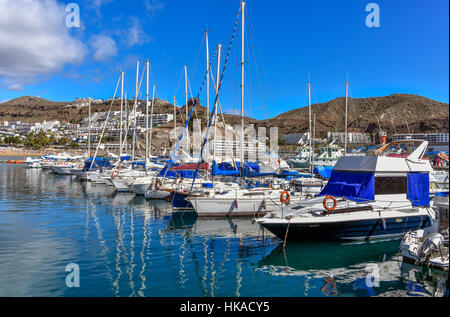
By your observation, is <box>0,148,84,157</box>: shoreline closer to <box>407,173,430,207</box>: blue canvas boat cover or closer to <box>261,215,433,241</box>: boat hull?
<box>261,215,433,241</box>: boat hull

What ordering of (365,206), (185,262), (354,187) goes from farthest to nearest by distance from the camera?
(354,187) < (365,206) < (185,262)

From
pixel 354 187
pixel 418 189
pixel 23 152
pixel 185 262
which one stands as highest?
pixel 23 152

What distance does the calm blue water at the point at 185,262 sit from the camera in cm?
1144

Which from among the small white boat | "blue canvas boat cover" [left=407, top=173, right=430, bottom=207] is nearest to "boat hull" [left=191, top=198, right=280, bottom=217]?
"blue canvas boat cover" [left=407, top=173, right=430, bottom=207]

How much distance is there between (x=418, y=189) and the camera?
59.0 ft

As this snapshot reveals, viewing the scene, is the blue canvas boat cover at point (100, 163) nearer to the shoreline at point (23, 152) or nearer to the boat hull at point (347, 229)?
the boat hull at point (347, 229)

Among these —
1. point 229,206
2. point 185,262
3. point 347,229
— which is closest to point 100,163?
point 229,206

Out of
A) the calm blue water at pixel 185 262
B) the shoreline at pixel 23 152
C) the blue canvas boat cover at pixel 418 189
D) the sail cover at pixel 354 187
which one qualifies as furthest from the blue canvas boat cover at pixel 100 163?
the shoreline at pixel 23 152

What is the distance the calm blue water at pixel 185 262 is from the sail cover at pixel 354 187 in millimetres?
2346

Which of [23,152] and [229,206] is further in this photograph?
[23,152]

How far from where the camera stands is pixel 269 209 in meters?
23.2

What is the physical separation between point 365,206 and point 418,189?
11.8 ft

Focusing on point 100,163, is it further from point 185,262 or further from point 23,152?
point 23,152
